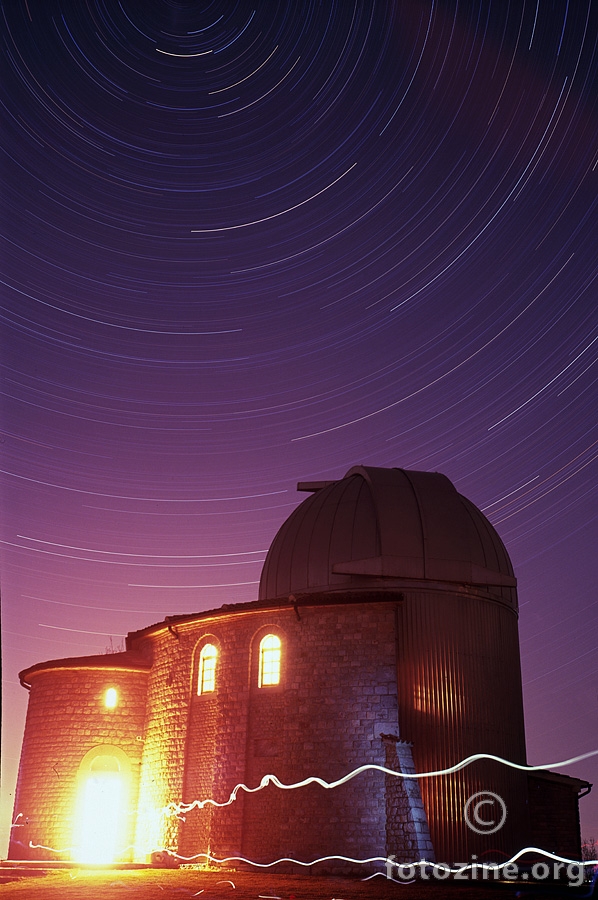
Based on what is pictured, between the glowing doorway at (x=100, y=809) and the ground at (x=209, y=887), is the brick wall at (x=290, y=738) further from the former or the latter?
the glowing doorway at (x=100, y=809)

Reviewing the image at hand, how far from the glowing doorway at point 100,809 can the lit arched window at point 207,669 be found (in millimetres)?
4537

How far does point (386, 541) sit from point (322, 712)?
189 inches

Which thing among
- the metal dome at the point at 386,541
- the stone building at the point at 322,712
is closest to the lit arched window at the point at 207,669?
the stone building at the point at 322,712

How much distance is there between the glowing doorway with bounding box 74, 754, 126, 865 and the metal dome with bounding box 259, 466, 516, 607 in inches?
281

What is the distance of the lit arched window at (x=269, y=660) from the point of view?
70.5 ft

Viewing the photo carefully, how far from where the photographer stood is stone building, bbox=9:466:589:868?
19.8 metres

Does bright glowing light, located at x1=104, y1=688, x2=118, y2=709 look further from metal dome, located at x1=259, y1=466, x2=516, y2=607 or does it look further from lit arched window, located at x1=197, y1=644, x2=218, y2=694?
metal dome, located at x1=259, y1=466, x2=516, y2=607

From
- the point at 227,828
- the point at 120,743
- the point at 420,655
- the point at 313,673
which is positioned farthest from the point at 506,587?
the point at 120,743

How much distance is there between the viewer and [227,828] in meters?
20.6

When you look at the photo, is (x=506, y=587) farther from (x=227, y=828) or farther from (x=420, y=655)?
(x=227, y=828)

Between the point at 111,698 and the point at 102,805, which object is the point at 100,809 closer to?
the point at 102,805

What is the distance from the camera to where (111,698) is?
85.4ft

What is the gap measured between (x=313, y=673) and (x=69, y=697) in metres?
9.48

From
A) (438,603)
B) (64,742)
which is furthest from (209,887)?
(64,742)
